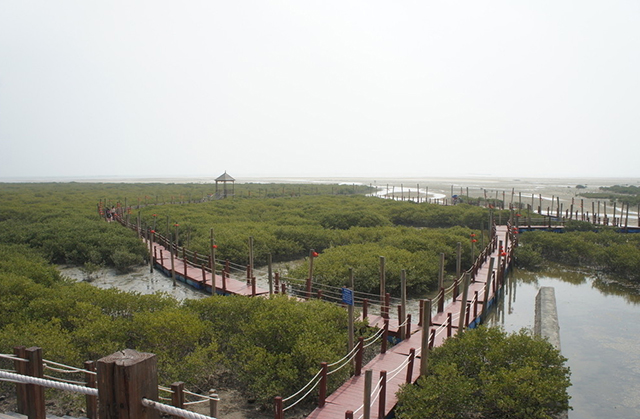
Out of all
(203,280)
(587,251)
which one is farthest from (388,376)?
(587,251)

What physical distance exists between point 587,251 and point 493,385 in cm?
1823

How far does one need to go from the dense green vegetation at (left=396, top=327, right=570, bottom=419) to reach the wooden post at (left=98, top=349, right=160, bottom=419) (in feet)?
17.8

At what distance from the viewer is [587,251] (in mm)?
22359

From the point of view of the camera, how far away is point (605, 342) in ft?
42.6

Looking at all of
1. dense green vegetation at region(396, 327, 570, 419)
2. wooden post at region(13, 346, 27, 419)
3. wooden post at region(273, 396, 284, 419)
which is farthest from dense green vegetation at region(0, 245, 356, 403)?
wooden post at region(13, 346, 27, 419)

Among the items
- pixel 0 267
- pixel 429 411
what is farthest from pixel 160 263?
pixel 429 411

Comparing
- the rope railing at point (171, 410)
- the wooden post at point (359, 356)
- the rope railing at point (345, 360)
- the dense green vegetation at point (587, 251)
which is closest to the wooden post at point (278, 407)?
the rope railing at point (345, 360)

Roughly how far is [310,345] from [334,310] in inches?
109

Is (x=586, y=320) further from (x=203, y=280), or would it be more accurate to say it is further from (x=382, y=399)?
(x=203, y=280)

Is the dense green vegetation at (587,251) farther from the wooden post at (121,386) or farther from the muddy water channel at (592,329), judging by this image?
the wooden post at (121,386)

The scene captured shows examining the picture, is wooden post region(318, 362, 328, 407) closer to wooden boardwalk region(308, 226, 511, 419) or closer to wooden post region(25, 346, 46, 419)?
wooden boardwalk region(308, 226, 511, 419)

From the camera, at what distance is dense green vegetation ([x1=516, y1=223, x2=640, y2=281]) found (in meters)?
20.0

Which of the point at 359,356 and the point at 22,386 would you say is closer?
the point at 22,386

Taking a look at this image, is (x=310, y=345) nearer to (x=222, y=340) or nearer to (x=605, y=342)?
(x=222, y=340)
